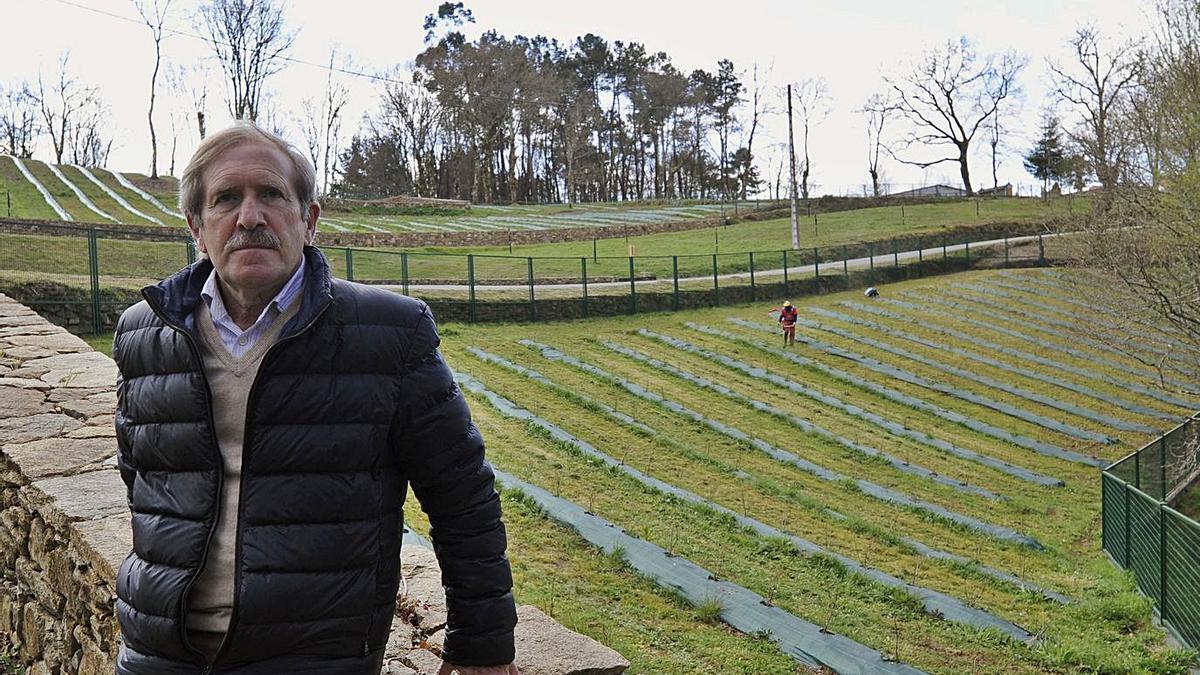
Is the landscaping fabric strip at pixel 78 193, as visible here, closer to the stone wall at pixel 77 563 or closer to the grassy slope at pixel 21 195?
the grassy slope at pixel 21 195

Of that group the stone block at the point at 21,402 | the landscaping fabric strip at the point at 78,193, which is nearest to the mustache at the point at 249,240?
the stone block at the point at 21,402

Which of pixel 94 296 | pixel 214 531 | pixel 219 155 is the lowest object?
pixel 214 531

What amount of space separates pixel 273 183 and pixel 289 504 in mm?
717

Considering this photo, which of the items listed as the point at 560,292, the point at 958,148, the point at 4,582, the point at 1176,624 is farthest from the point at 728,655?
the point at 958,148

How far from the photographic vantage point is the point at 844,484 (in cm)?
1212

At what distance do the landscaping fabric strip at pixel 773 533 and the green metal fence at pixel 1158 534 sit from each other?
185cm

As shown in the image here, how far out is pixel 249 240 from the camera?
2.09 meters

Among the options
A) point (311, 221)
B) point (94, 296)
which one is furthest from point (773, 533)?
point (94, 296)

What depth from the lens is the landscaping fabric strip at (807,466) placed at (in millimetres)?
11156

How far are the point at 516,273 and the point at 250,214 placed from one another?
20.1 meters

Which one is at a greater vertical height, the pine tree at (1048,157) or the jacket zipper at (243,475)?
the pine tree at (1048,157)

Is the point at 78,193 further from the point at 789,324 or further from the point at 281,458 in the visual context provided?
the point at 281,458

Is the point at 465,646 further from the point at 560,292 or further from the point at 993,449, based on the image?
the point at 560,292

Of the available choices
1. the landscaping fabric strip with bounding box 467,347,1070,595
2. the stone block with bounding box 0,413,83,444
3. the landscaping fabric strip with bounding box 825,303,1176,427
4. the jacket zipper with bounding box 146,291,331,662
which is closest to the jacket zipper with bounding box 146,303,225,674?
the jacket zipper with bounding box 146,291,331,662
